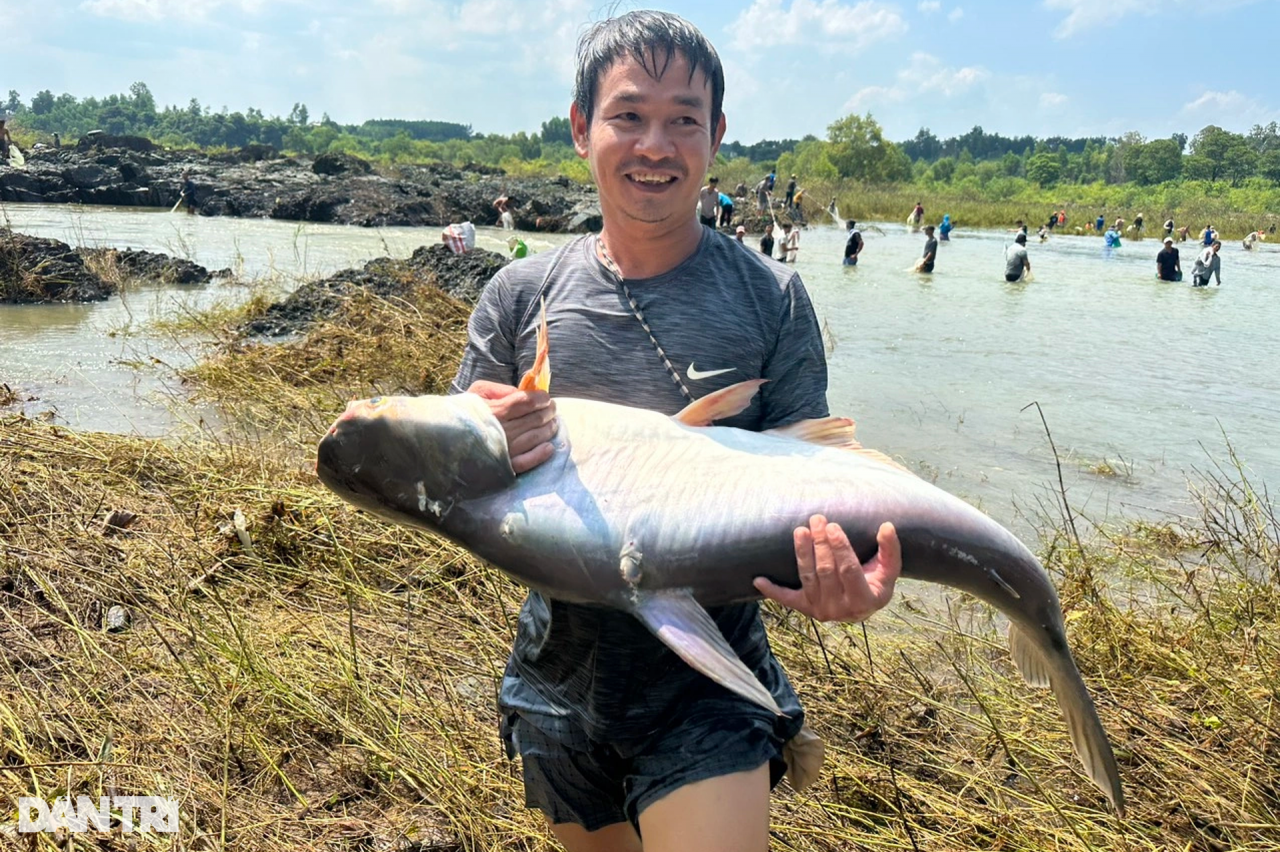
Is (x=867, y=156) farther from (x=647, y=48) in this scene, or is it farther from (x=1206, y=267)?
(x=647, y=48)

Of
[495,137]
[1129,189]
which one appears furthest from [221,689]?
[495,137]

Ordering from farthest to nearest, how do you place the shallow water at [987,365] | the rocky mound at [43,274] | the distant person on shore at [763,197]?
the distant person on shore at [763,197] < the rocky mound at [43,274] < the shallow water at [987,365]

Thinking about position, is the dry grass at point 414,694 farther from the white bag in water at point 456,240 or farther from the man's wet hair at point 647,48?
the white bag in water at point 456,240

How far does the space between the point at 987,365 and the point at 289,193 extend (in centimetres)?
3215

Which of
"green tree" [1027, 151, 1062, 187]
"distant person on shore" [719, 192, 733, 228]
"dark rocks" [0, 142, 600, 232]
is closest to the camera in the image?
"distant person on shore" [719, 192, 733, 228]

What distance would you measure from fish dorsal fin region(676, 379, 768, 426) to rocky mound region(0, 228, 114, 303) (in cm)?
1404

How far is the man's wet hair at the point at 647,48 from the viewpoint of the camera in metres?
1.85

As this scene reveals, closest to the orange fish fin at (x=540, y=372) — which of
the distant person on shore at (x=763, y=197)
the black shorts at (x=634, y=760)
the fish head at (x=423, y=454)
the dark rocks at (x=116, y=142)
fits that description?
the fish head at (x=423, y=454)

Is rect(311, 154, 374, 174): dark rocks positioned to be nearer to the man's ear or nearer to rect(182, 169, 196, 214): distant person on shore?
rect(182, 169, 196, 214): distant person on shore

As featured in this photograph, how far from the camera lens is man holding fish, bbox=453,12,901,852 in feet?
5.79

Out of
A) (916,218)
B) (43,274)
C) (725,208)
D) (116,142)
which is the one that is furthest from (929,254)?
(116,142)

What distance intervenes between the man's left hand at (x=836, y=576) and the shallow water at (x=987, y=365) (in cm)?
491

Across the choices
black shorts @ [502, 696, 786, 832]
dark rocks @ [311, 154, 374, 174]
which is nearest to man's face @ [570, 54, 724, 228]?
black shorts @ [502, 696, 786, 832]

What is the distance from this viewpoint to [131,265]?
48.5ft
